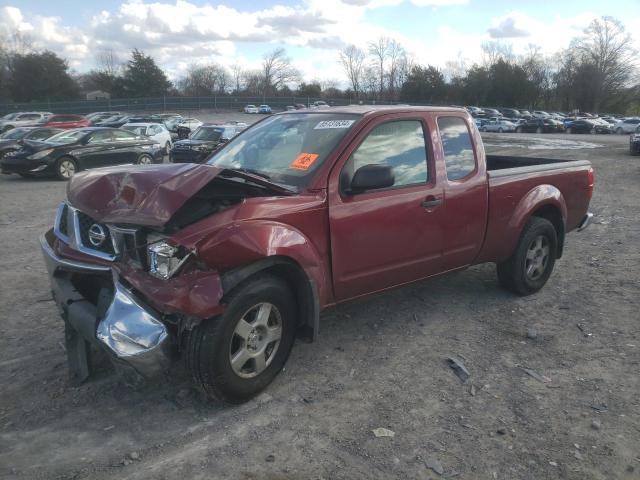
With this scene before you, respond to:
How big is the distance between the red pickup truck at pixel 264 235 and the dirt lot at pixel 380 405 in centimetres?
34

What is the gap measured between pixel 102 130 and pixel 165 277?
14.7 metres

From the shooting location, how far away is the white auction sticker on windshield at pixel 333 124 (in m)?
3.99

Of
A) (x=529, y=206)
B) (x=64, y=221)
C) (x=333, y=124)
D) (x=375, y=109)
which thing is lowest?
(x=529, y=206)

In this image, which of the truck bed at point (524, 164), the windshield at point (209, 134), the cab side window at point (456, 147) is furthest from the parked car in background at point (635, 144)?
the cab side window at point (456, 147)

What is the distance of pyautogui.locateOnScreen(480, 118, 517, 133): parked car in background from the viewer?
148 ft

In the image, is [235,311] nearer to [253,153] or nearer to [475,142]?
[253,153]

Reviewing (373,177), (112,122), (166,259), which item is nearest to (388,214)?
(373,177)

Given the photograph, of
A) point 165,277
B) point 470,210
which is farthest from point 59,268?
point 470,210

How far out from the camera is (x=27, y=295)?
5316 mm

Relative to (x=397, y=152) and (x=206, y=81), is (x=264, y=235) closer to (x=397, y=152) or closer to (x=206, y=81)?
(x=397, y=152)

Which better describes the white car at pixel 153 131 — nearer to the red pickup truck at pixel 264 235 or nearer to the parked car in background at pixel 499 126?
the red pickup truck at pixel 264 235

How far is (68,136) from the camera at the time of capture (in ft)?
51.4

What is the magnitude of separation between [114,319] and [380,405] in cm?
174

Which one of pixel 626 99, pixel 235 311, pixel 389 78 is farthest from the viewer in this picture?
pixel 389 78
